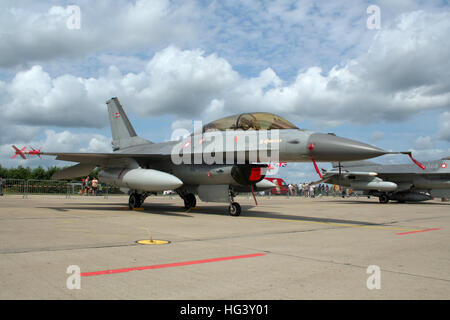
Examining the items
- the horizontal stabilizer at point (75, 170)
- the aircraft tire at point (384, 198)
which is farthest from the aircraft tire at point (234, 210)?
the aircraft tire at point (384, 198)

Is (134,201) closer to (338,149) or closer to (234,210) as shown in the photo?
(234,210)

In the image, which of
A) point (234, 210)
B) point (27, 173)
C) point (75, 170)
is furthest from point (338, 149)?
point (27, 173)

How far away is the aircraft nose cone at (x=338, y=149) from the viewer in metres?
7.70

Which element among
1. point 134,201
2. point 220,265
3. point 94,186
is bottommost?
point 220,265

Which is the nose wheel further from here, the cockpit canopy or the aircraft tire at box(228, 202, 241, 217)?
the cockpit canopy

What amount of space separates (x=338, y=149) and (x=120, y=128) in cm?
1102

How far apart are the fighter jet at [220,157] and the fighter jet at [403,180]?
504 inches

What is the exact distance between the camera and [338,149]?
316 inches

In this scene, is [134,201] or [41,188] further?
[41,188]

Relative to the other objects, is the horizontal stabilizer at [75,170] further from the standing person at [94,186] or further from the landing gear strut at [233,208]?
the standing person at [94,186]

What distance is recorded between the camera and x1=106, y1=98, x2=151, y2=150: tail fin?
51.6 ft
